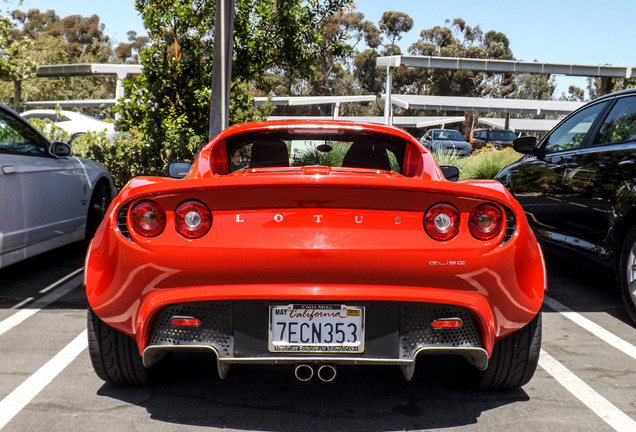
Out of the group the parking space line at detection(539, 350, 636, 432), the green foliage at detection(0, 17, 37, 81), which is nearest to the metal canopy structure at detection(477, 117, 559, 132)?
the green foliage at detection(0, 17, 37, 81)

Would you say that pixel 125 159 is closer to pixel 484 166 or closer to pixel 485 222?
pixel 484 166

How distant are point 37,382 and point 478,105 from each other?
142 feet

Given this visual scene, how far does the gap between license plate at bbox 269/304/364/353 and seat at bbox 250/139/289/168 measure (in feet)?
5.50

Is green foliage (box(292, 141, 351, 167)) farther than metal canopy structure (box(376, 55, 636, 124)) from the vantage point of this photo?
No

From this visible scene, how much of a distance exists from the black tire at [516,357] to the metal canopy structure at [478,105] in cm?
3627

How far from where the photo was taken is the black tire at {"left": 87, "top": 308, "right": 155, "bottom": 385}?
3.53m

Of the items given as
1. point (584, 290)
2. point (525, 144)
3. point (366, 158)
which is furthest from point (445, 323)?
point (525, 144)

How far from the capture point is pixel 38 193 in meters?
6.13

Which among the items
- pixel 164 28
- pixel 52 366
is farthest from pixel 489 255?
pixel 164 28

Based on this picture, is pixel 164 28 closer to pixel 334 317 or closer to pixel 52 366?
pixel 52 366

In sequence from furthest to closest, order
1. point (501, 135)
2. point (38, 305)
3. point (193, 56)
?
point (501, 135) → point (193, 56) → point (38, 305)

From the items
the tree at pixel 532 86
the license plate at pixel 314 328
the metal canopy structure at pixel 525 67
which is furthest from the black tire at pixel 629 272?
the tree at pixel 532 86

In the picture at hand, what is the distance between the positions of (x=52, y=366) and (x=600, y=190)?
4.00 meters

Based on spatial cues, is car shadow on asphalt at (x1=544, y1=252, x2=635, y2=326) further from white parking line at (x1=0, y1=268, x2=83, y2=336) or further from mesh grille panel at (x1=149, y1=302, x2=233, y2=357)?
white parking line at (x1=0, y1=268, x2=83, y2=336)
